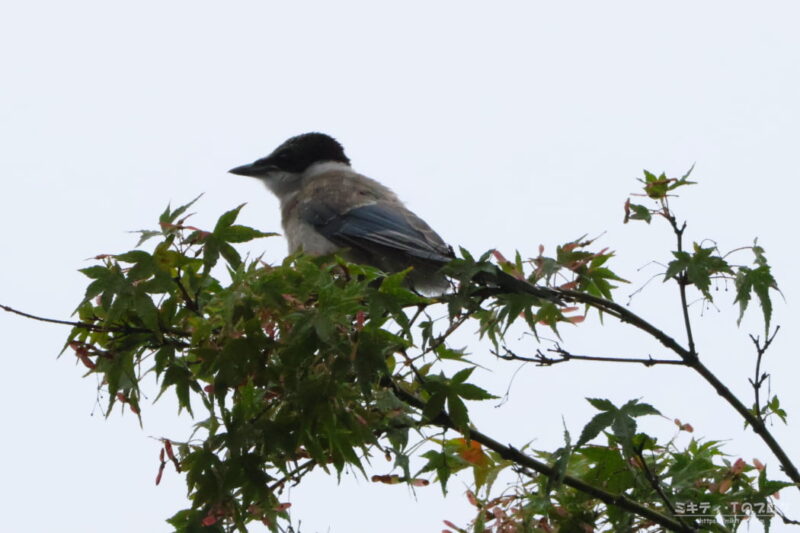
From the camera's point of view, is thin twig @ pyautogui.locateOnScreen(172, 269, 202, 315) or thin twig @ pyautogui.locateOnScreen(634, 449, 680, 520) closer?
thin twig @ pyautogui.locateOnScreen(172, 269, 202, 315)

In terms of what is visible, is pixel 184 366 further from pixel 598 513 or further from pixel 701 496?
pixel 701 496

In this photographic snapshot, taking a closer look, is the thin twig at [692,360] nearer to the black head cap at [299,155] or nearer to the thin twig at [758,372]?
the thin twig at [758,372]

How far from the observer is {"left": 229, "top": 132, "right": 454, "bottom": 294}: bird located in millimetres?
5719

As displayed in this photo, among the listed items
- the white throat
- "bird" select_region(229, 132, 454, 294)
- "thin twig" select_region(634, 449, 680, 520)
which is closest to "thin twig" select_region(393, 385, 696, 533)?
"thin twig" select_region(634, 449, 680, 520)

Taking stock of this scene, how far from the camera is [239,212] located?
329 cm

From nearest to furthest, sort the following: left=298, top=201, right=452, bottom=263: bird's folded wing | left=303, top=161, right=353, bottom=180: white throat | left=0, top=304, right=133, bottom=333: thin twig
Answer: left=0, top=304, right=133, bottom=333: thin twig → left=298, top=201, right=452, bottom=263: bird's folded wing → left=303, top=161, right=353, bottom=180: white throat

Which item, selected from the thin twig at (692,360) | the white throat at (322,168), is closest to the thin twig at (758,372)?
the thin twig at (692,360)

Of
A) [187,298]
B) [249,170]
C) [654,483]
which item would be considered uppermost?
[249,170]

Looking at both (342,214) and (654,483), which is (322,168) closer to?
(342,214)

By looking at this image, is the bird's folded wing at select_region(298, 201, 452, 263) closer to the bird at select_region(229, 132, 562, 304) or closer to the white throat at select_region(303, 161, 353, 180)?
the bird at select_region(229, 132, 562, 304)

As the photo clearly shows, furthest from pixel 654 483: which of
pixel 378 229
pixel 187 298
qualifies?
pixel 378 229

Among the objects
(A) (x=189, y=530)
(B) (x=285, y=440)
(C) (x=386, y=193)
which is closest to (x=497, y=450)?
(B) (x=285, y=440)

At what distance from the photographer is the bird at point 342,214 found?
5711mm

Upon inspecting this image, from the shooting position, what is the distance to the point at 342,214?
664 centimetres
